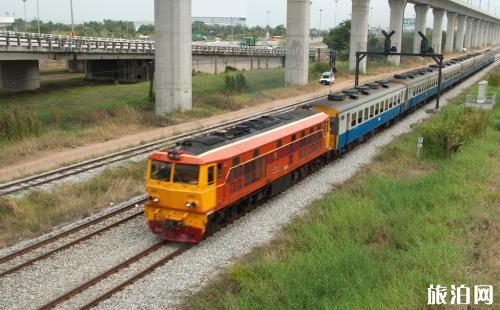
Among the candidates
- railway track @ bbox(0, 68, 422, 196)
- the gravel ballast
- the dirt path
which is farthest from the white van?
the gravel ballast

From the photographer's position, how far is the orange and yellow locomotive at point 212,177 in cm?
1355

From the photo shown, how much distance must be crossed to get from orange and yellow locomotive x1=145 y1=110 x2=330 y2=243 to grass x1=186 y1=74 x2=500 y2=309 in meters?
1.80

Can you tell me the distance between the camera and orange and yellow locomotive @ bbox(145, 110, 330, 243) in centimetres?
1355

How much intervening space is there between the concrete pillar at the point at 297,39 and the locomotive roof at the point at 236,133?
35.4 meters

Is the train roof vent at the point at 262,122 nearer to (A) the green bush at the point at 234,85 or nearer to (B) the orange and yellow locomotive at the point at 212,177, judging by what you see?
(B) the orange and yellow locomotive at the point at 212,177

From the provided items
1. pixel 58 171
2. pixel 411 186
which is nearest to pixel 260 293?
pixel 411 186

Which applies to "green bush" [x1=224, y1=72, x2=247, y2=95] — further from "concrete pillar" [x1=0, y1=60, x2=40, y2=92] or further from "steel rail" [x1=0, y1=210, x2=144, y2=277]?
"steel rail" [x1=0, y1=210, x2=144, y2=277]

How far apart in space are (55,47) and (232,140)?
4390cm

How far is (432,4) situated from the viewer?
320 feet

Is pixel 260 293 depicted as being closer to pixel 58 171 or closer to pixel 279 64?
pixel 58 171

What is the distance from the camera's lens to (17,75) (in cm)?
5584

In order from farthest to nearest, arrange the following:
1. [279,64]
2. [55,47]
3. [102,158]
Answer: [279,64] < [55,47] < [102,158]

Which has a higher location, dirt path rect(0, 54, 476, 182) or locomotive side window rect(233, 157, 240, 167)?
locomotive side window rect(233, 157, 240, 167)

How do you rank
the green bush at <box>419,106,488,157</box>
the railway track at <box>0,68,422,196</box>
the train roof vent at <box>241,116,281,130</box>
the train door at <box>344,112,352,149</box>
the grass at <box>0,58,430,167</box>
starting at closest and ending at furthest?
1. the train roof vent at <box>241,116,281,130</box>
2. the railway track at <box>0,68,422,196</box>
3. the green bush at <box>419,106,488,157</box>
4. the train door at <box>344,112,352,149</box>
5. the grass at <box>0,58,430,167</box>
